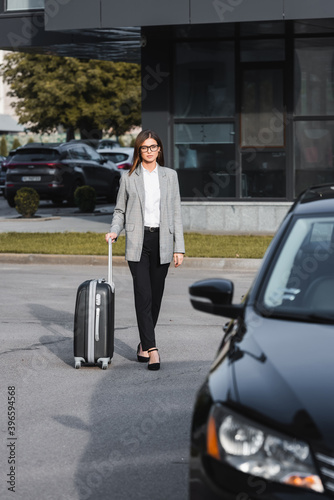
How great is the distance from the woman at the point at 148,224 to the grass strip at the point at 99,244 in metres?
7.13

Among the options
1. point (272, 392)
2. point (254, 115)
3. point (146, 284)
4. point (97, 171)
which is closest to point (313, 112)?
point (254, 115)

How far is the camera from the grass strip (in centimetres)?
1541

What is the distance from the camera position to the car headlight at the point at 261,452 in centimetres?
303

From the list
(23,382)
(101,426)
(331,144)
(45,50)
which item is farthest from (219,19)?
(101,426)

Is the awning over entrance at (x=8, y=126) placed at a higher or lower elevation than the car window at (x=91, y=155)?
higher

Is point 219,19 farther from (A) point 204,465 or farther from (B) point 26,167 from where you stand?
(A) point 204,465

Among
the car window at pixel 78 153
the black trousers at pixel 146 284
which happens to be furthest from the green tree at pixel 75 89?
the black trousers at pixel 146 284

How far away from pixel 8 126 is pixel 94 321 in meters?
97.0

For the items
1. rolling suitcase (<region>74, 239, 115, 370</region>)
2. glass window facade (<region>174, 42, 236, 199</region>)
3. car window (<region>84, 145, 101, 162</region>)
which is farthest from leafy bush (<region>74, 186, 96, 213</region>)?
rolling suitcase (<region>74, 239, 115, 370</region>)

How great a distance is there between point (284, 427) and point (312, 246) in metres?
1.56

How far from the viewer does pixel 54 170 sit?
27547 mm

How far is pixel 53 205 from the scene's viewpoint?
30234 mm

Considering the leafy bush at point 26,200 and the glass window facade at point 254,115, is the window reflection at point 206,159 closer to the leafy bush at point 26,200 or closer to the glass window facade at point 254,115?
the glass window facade at point 254,115

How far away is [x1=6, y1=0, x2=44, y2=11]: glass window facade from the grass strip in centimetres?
606
